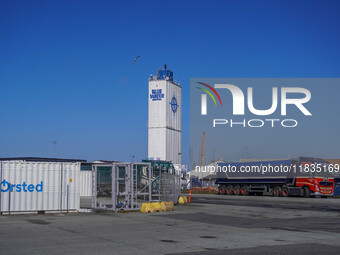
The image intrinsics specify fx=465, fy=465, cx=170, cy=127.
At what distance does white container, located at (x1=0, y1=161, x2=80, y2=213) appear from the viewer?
77.3 ft

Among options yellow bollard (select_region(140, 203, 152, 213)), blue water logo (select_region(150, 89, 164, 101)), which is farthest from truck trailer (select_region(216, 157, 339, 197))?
blue water logo (select_region(150, 89, 164, 101))

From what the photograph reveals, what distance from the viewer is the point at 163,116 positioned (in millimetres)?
118562

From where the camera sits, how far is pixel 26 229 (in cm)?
1736

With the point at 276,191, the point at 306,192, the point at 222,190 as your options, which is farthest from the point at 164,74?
the point at 306,192

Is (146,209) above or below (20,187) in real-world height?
below

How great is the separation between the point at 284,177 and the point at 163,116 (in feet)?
238

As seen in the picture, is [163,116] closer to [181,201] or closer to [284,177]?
[284,177]

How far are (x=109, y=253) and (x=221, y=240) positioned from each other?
4.10m

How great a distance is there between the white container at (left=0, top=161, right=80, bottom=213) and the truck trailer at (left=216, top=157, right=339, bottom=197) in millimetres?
27762

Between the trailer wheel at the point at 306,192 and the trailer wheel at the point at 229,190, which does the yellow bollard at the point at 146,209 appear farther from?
the trailer wheel at the point at 229,190

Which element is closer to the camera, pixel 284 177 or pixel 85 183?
pixel 85 183

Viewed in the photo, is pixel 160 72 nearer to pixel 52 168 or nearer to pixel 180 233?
pixel 52 168

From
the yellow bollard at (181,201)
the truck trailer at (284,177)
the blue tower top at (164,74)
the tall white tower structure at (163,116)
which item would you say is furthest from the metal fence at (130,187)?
the blue tower top at (164,74)

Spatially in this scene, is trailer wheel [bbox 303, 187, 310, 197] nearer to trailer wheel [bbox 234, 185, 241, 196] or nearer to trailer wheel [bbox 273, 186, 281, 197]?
trailer wheel [bbox 273, 186, 281, 197]
